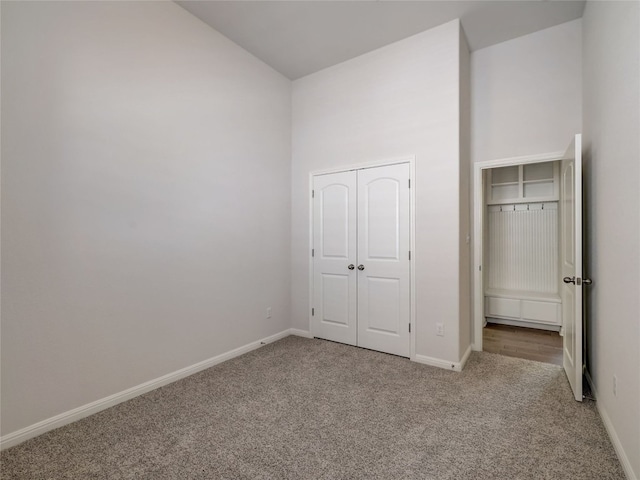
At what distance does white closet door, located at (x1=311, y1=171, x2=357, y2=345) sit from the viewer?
146 inches

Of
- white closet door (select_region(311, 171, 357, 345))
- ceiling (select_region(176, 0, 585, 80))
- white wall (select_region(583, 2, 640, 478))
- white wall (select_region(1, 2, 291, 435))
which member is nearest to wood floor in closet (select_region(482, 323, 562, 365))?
white wall (select_region(583, 2, 640, 478))

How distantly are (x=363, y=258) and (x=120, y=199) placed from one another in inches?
94.7

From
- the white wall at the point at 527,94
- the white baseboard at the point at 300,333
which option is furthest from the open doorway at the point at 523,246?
the white baseboard at the point at 300,333

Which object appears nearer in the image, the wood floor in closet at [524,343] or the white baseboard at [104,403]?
the white baseboard at [104,403]

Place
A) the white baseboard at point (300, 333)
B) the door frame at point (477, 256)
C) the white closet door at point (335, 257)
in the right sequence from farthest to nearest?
1. the white baseboard at point (300, 333)
2. the white closet door at point (335, 257)
3. the door frame at point (477, 256)

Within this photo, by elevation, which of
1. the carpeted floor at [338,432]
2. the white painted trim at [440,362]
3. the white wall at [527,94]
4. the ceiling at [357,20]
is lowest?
the carpeted floor at [338,432]

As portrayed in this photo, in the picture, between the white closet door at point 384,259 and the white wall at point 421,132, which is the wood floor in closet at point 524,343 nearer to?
the white wall at point 421,132

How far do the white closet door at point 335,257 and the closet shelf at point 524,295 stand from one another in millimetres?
2282

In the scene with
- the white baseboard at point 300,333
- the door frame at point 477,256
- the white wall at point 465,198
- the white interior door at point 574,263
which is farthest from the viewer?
the white baseboard at point 300,333

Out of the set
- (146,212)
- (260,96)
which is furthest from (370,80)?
(146,212)

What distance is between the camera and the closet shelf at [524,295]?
4188 millimetres

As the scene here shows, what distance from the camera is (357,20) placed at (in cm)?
301

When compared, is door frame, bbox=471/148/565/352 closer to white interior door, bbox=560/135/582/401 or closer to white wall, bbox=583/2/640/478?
white interior door, bbox=560/135/582/401

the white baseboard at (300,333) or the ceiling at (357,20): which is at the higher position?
the ceiling at (357,20)
